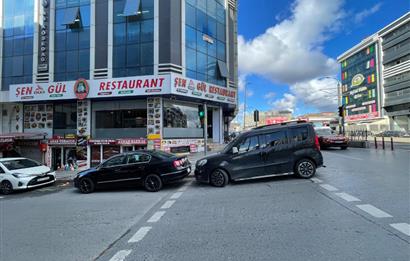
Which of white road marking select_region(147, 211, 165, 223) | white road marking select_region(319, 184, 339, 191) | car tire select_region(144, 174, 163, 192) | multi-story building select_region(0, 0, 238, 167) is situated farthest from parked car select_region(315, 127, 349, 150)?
white road marking select_region(147, 211, 165, 223)

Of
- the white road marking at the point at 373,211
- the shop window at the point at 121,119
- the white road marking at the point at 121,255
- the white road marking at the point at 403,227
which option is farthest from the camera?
the shop window at the point at 121,119

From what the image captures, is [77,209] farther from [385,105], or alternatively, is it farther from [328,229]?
[385,105]

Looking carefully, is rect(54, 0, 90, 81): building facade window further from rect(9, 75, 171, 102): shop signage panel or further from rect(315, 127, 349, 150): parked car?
rect(315, 127, 349, 150): parked car

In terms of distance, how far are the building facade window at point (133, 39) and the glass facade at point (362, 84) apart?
2314 inches

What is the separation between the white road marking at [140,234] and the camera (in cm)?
483

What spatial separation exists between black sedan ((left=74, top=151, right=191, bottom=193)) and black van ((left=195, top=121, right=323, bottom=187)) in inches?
38.5

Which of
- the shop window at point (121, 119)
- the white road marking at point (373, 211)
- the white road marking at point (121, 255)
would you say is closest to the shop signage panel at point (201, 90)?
the shop window at point (121, 119)

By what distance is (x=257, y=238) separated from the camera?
4.55 meters

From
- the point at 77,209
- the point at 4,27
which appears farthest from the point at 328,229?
the point at 4,27

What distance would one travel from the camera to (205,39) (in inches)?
952

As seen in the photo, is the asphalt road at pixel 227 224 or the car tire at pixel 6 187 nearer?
the asphalt road at pixel 227 224

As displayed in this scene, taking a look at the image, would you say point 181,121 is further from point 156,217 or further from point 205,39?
point 156,217

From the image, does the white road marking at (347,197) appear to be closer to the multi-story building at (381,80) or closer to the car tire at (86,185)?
the car tire at (86,185)

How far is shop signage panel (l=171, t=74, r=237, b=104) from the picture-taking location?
1978 centimetres
